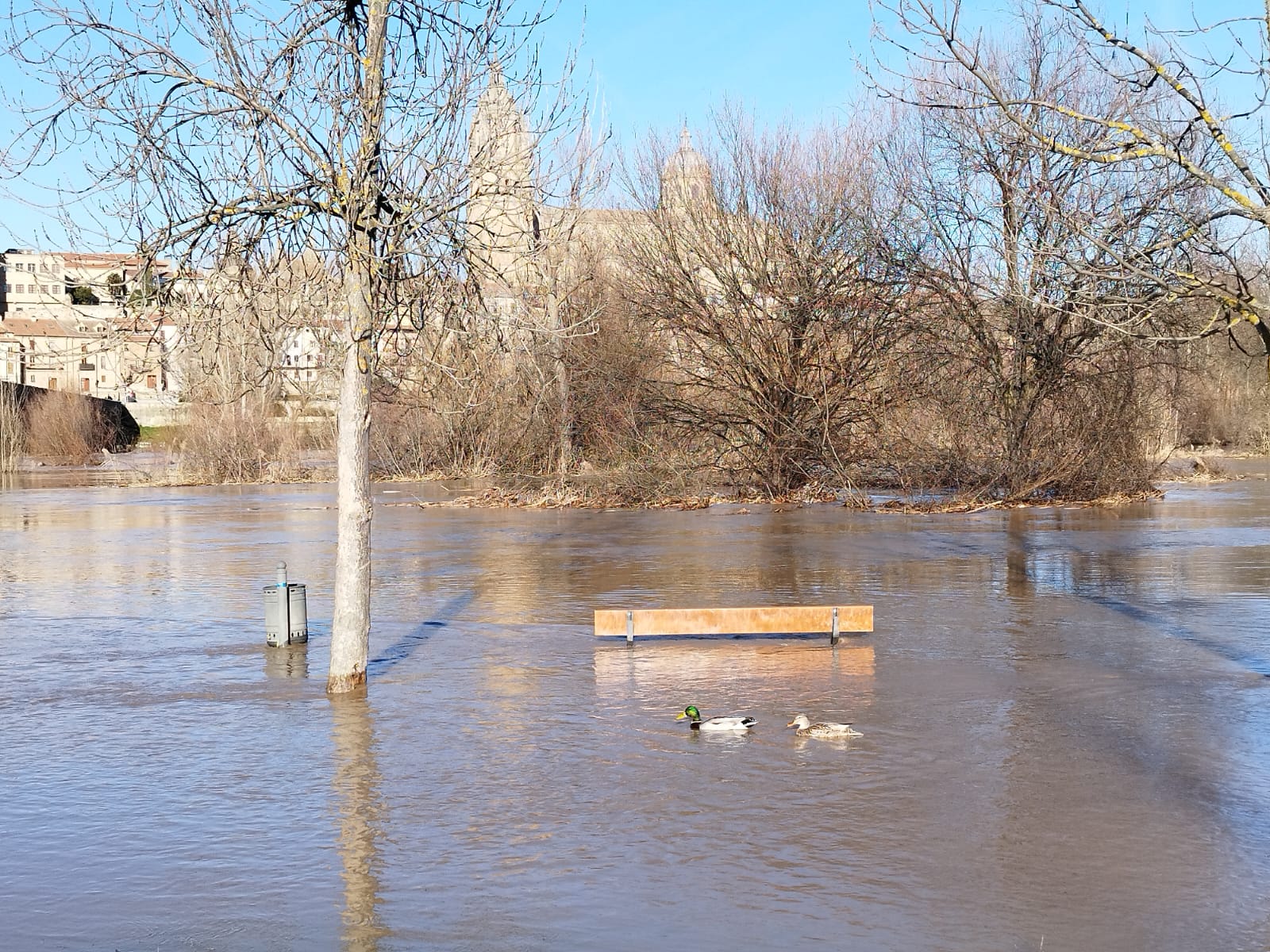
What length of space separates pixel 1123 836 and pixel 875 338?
80.3 ft

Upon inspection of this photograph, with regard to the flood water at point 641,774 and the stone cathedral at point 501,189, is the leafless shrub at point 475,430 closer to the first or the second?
the flood water at point 641,774

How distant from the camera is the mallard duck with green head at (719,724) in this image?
9.38 m

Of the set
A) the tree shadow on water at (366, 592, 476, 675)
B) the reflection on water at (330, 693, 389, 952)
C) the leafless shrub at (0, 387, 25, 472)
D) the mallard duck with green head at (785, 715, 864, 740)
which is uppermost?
the leafless shrub at (0, 387, 25, 472)

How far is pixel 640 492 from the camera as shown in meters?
31.9

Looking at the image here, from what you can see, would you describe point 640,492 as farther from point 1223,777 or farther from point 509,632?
point 1223,777

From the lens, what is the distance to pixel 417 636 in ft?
45.7

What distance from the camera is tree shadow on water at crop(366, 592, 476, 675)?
40.7 ft

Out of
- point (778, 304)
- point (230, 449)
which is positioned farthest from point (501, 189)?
point (230, 449)

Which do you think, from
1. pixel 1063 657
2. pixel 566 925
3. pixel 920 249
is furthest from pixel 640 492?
pixel 566 925

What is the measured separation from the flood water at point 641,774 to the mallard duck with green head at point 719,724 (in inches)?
6.6

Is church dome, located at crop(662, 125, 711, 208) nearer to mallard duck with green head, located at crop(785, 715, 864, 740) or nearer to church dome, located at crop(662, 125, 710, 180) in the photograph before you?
church dome, located at crop(662, 125, 710, 180)

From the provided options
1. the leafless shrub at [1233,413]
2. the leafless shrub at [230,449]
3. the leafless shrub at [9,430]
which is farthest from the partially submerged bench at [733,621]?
the leafless shrub at [9,430]

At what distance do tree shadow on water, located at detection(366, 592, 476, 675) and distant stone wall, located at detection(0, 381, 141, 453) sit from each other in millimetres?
43744

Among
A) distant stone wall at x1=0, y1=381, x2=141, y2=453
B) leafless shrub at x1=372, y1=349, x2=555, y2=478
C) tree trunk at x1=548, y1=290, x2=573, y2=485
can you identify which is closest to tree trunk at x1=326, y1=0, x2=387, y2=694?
leafless shrub at x1=372, y1=349, x2=555, y2=478
